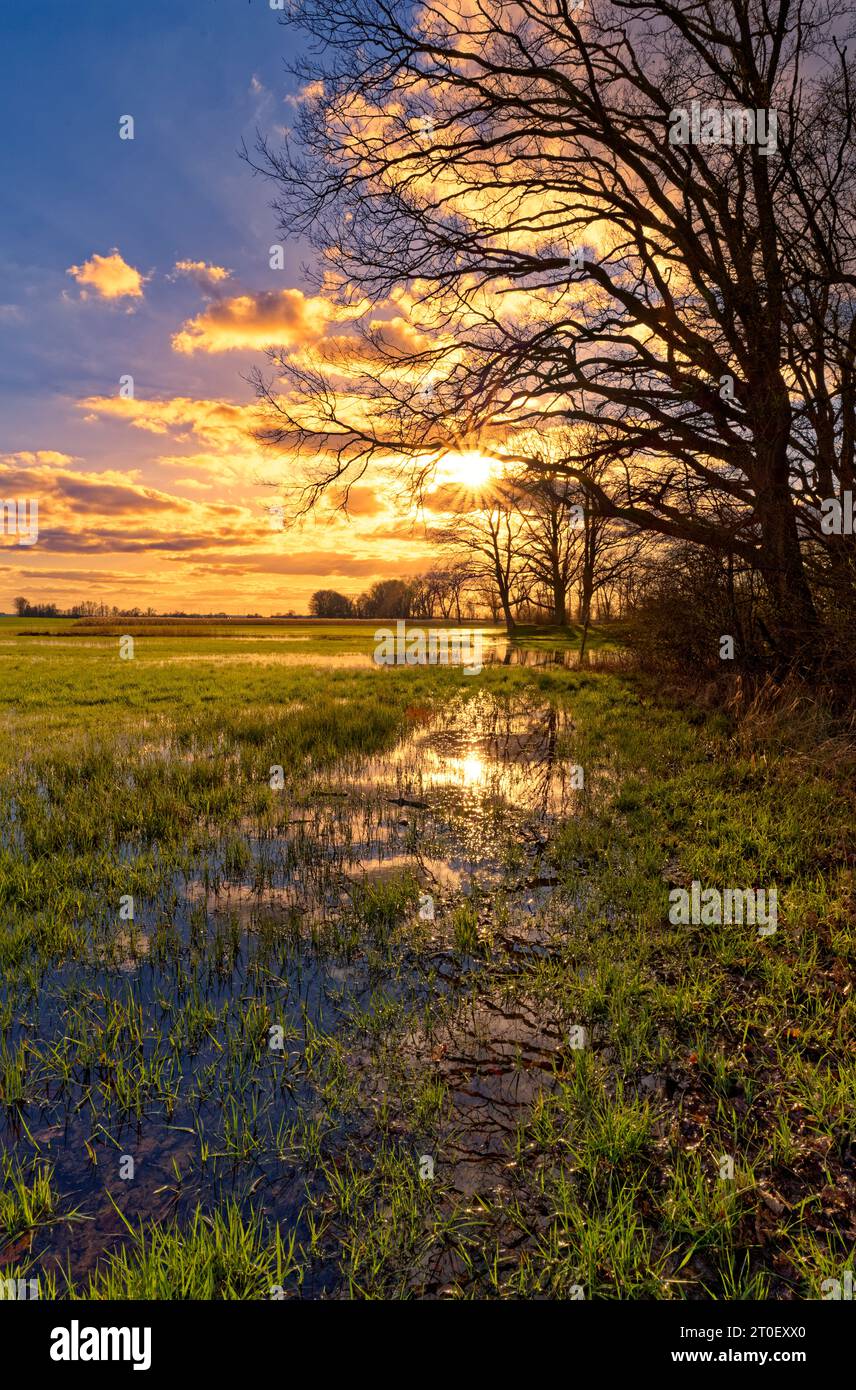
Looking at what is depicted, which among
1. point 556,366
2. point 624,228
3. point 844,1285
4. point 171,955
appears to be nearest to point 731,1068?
point 844,1285

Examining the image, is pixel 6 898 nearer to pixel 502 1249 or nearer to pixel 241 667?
pixel 502 1249

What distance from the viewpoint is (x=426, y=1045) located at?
3105mm

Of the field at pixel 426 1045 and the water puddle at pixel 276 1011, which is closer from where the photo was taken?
the field at pixel 426 1045

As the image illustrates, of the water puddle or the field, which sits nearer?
the field

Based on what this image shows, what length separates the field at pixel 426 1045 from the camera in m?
2.04

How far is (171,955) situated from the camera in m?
4.04

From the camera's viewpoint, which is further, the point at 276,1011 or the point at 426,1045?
the point at 276,1011

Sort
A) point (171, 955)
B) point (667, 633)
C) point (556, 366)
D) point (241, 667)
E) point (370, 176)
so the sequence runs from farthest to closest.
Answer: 1. point (241, 667)
2. point (667, 633)
3. point (556, 366)
4. point (370, 176)
5. point (171, 955)

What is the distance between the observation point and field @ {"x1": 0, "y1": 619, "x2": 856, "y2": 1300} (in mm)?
2037

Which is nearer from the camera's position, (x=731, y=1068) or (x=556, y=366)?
(x=731, y=1068)
